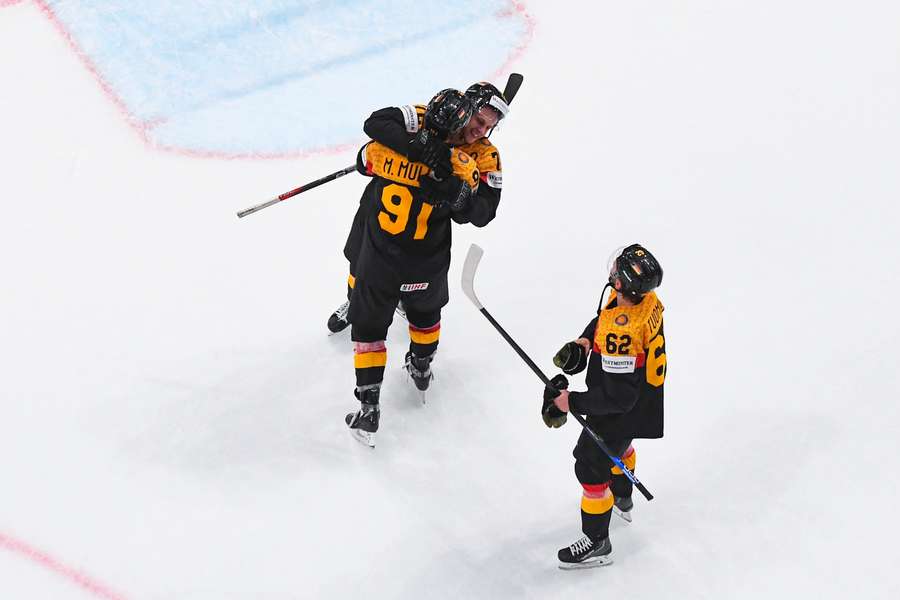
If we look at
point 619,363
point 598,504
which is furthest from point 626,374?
point 598,504

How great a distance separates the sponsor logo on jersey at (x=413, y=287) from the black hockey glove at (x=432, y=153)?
1.75 feet

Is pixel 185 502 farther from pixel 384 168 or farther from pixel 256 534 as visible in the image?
pixel 384 168

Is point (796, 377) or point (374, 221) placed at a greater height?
point (374, 221)

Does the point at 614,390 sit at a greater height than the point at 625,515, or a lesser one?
greater

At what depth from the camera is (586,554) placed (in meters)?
4.08

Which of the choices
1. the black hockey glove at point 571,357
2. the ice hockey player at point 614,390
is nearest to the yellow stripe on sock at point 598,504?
the ice hockey player at point 614,390

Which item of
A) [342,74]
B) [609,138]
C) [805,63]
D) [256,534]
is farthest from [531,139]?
[256,534]

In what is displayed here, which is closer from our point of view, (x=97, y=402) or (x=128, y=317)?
(x=97, y=402)

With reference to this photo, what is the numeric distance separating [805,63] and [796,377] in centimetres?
228

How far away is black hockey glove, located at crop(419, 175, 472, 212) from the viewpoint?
385 centimetres

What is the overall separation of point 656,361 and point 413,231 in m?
1.00

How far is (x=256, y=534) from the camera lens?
4.09 m

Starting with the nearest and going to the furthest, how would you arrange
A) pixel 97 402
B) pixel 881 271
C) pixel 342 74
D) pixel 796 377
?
pixel 97 402, pixel 796 377, pixel 881 271, pixel 342 74

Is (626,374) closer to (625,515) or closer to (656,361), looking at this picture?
(656,361)
